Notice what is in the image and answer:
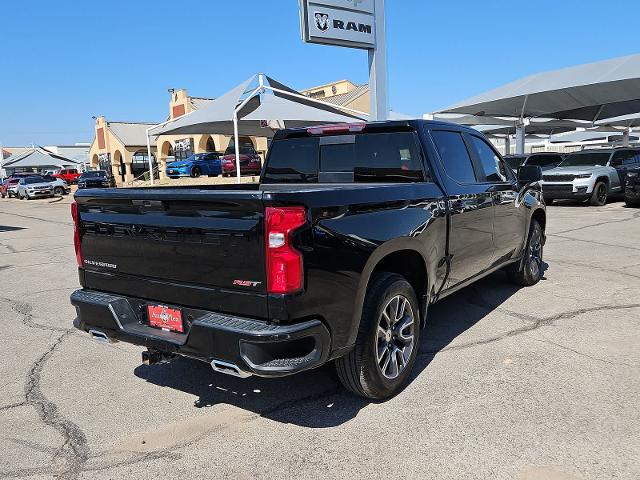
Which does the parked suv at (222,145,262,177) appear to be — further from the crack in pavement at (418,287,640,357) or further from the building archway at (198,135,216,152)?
the crack in pavement at (418,287,640,357)

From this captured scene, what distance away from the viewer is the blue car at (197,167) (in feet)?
105

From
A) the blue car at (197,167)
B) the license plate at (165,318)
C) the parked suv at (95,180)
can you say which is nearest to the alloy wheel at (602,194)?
the license plate at (165,318)

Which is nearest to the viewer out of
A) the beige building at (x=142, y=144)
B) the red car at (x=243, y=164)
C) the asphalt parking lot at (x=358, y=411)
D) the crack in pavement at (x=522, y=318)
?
the asphalt parking lot at (x=358, y=411)

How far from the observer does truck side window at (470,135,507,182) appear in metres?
5.22

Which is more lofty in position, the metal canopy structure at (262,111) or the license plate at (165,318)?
the metal canopy structure at (262,111)

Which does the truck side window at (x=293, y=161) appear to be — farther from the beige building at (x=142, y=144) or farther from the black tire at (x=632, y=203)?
the beige building at (x=142, y=144)

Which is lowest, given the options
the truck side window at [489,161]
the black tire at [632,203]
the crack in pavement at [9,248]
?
the crack in pavement at [9,248]

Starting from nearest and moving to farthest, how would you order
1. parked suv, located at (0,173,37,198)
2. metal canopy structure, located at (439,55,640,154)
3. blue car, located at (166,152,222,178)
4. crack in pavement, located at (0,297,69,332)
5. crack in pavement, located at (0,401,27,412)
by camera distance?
crack in pavement, located at (0,401,27,412) → crack in pavement, located at (0,297,69,332) → metal canopy structure, located at (439,55,640,154) → blue car, located at (166,152,222,178) → parked suv, located at (0,173,37,198)

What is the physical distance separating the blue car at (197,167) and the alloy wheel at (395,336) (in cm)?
2986

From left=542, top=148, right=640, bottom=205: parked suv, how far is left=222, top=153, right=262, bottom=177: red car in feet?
56.6

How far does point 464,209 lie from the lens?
454 cm

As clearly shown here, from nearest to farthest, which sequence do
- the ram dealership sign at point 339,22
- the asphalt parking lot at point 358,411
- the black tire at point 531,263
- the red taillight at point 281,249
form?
the red taillight at point 281,249 < the asphalt parking lot at point 358,411 < the black tire at point 531,263 < the ram dealership sign at point 339,22

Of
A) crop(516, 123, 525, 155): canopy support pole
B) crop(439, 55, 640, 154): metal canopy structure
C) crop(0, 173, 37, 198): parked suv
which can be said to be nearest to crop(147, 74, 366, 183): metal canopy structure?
crop(439, 55, 640, 154): metal canopy structure

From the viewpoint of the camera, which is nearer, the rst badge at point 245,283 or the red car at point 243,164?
the rst badge at point 245,283
